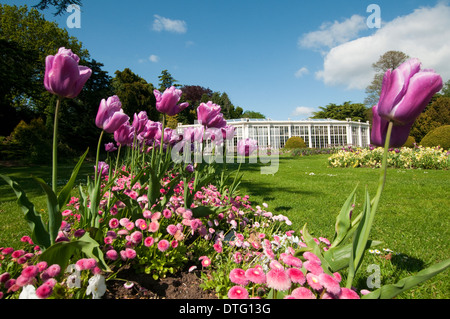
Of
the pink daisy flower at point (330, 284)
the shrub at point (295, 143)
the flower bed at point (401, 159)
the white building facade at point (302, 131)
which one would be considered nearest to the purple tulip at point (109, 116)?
the pink daisy flower at point (330, 284)

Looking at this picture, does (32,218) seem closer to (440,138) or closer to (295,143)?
(440,138)

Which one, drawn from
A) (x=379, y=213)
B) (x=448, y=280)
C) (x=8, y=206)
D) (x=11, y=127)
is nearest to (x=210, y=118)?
(x=448, y=280)

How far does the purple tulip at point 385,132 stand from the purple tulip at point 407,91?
54mm

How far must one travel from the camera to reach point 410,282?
81 centimetres

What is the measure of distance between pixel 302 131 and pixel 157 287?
92.4 ft

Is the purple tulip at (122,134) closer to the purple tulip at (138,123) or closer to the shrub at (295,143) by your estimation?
the purple tulip at (138,123)

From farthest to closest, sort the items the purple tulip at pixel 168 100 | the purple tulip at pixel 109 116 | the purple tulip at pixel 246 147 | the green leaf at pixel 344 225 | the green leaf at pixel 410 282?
the purple tulip at pixel 246 147
the purple tulip at pixel 168 100
the purple tulip at pixel 109 116
the green leaf at pixel 344 225
the green leaf at pixel 410 282

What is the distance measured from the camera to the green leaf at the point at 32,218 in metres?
1.07

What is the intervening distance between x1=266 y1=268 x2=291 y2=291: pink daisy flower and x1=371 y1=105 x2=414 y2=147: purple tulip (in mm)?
597

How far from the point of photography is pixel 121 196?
147 cm

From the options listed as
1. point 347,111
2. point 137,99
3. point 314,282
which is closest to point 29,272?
point 314,282

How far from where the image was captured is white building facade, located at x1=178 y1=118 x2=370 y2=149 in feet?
85.7

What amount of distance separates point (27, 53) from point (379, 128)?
10.8 metres

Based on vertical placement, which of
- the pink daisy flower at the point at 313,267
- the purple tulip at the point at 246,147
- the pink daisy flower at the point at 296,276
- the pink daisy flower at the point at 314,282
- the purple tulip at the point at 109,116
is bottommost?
the pink daisy flower at the point at 314,282
